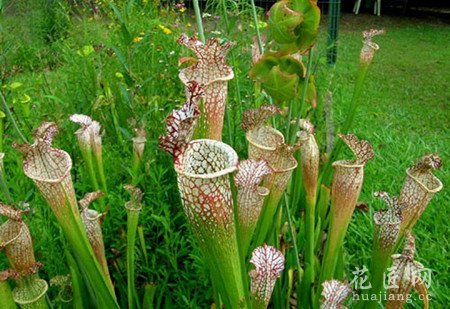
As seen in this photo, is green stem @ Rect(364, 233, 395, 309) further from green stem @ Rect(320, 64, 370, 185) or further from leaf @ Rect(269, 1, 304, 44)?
green stem @ Rect(320, 64, 370, 185)

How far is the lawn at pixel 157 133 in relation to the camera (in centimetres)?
120

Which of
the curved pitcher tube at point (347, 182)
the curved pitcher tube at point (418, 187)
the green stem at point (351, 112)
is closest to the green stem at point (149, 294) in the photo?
the curved pitcher tube at point (347, 182)

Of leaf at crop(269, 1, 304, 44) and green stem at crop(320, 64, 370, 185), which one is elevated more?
leaf at crop(269, 1, 304, 44)

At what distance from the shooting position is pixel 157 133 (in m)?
1.61

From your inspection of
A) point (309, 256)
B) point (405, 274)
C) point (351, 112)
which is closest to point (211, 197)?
point (405, 274)

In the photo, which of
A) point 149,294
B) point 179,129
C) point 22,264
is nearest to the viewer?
point 179,129

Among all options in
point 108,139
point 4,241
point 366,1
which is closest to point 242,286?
point 4,241

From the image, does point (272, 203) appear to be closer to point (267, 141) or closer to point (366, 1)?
point (267, 141)

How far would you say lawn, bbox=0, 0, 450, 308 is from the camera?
1.20 m

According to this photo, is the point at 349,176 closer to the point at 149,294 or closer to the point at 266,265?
the point at 266,265

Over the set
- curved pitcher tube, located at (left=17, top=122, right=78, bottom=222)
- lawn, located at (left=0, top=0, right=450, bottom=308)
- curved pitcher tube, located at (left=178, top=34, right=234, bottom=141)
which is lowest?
lawn, located at (left=0, top=0, right=450, bottom=308)

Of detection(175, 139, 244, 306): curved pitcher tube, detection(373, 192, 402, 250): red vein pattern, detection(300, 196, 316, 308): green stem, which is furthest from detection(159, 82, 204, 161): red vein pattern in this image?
detection(300, 196, 316, 308): green stem

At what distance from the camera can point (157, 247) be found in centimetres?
124

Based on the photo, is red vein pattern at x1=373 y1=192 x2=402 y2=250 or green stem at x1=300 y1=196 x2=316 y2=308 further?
green stem at x1=300 y1=196 x2=316 y2=308
